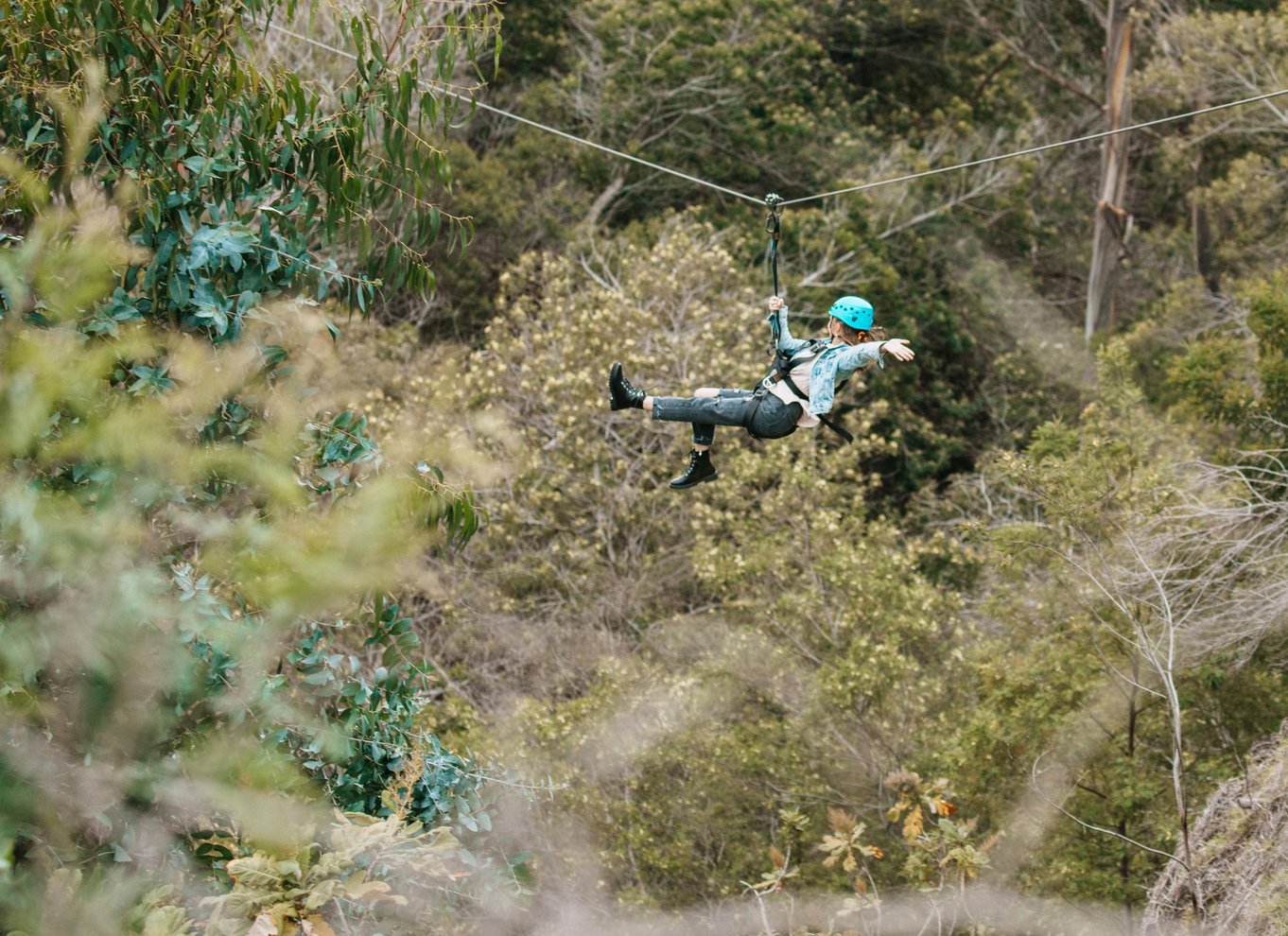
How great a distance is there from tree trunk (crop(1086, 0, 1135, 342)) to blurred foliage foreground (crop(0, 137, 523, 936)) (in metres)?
15.1

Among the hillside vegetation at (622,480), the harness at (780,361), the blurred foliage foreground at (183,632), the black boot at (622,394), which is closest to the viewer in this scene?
the blurred foliage foreground at (183,632)

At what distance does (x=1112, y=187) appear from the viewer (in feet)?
65.0

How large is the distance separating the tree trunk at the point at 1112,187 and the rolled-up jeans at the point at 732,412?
13.6m

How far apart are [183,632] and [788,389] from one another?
2846 millimetres

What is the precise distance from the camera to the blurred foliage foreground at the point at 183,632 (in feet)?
15.0

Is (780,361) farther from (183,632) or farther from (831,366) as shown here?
(183,632)

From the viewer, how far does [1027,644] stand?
11.4 metres

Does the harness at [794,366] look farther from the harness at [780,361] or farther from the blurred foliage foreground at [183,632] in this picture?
the blurred foliage foreground at [183,632]

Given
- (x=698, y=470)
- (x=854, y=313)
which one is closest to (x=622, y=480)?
(x=698, y=470)

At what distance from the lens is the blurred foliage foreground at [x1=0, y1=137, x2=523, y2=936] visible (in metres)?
4.56

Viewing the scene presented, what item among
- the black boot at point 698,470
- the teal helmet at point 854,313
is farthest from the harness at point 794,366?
the black boot at point 698,470

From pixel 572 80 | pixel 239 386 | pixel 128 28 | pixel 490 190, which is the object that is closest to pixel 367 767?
pixel 239 386

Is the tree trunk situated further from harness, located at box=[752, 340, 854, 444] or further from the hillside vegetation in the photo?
harness, located at box=[752, 340, 854, 444]

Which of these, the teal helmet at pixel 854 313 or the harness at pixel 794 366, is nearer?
the teal helmet at pixel 854 313
